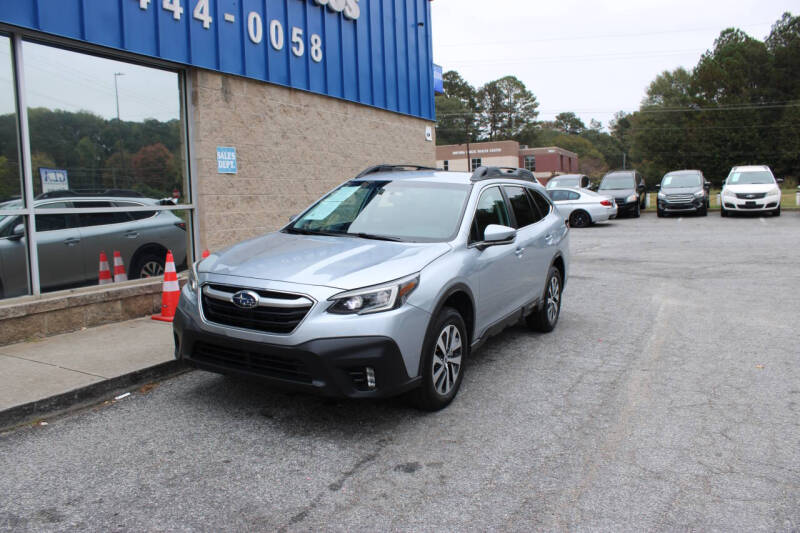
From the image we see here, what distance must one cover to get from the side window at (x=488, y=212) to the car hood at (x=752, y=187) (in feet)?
66.2

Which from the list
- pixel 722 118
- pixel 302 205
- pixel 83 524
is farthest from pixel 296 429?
pixel 722 118

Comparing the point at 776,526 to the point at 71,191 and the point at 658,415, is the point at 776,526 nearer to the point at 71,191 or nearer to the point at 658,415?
the point at 658,415

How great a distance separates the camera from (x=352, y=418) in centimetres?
454

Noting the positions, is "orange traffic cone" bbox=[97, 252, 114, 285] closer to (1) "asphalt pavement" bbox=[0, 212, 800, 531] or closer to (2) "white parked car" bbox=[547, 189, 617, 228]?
(1) "asphalt pavement" bbox=[0, 212, 800, 531]

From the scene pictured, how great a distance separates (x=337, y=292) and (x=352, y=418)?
1.02 metres

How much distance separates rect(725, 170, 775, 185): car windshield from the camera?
76.8 feet

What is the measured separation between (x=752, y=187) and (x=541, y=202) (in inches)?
757

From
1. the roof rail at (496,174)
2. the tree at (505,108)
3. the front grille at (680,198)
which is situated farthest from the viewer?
the tree at (505,108)

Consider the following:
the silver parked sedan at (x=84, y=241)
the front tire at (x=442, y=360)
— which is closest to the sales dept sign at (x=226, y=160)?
the silver parked sedan at (x=84, y=241)

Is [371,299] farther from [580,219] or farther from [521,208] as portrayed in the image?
[580,219]

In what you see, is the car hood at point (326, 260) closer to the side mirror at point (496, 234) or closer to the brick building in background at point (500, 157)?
the side mirror at point (496, 234)

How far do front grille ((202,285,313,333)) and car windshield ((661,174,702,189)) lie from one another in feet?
78.0

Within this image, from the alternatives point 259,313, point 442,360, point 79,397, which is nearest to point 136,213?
point 79,397

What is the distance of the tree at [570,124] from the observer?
164125mm
